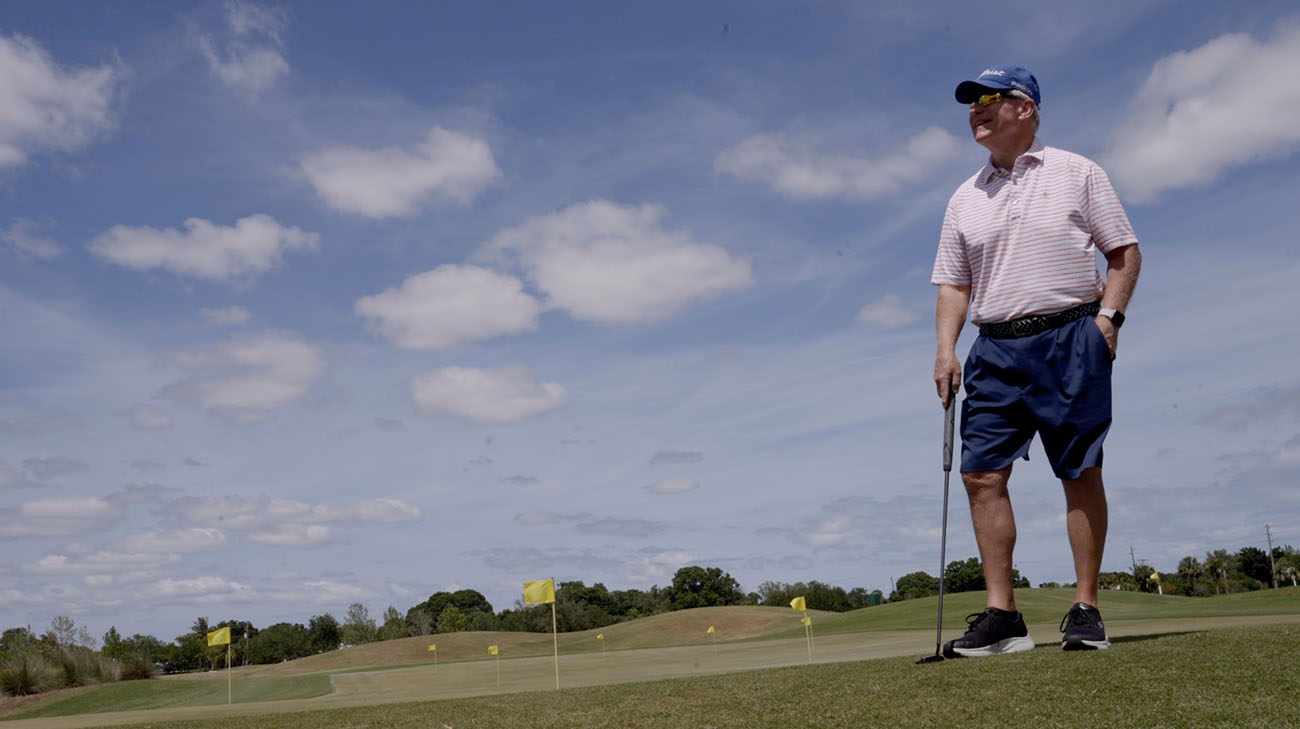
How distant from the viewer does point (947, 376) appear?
180 inches

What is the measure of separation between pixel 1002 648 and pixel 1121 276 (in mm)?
1769

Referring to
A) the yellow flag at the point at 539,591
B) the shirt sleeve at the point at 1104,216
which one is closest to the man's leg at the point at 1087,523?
the shirt sleeve at the point at 1104,216

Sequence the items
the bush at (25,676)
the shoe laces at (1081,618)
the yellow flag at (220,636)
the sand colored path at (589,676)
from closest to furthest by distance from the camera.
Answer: the shoe laces at (1081,618) < the sand colored path at (589,676) < the yellow flag at (220,636) < the bush at (25,676)

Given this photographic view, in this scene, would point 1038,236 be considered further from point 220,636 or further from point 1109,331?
point 220,636

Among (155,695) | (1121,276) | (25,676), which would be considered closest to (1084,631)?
(1121,276)

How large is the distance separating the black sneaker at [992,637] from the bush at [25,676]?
2801 centimetres

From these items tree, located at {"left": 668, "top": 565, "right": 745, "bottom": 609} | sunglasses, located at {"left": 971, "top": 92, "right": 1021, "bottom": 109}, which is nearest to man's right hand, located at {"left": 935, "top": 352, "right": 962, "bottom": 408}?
sunglasses, located at {"left": 971, "top": 92, "right": 1021, "bottom": 109}

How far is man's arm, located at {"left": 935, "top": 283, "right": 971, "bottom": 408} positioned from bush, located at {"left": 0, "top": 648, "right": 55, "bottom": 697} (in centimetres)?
2810

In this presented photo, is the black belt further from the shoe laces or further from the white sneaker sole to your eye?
the white sneaker sole

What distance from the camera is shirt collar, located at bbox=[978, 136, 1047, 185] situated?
4.66 meters

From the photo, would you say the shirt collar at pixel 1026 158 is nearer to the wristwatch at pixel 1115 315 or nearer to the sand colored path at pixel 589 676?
the wristwatch at pixel 1115 315

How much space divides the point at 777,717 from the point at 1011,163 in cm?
314

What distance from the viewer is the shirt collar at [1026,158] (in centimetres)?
466

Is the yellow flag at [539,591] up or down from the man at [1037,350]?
down
